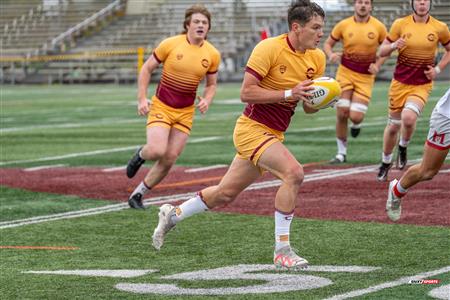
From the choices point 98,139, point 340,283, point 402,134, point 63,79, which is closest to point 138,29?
point 63,79

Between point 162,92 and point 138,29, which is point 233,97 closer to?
point 138,29

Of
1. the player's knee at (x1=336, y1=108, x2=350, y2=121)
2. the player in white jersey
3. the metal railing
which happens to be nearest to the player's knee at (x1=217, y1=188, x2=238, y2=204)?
the player in white jersey

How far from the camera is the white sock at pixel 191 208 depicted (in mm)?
9180

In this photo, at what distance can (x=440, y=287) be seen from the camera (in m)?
7.28

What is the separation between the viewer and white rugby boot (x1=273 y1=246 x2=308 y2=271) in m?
8.09

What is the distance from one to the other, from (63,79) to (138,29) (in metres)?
3.75

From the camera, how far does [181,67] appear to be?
1217 cm

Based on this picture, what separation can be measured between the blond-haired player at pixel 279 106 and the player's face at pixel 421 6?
5.54m

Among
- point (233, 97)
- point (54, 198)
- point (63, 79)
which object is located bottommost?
point (63, 79)

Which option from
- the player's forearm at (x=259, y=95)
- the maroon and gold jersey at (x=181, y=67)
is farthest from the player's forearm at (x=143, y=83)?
the player's forearm at (x=259, y=95)

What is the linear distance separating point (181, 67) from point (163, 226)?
10.3 ft

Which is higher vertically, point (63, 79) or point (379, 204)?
point (379, 204)

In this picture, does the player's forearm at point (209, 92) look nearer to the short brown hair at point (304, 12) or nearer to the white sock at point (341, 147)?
the short brown hair at point (304, 12)

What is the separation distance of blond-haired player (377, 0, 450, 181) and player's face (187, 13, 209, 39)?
2928 millimetres
